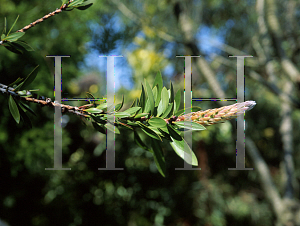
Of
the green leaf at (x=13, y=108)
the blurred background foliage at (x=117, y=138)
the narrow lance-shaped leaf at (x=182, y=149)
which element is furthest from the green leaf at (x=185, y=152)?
the blurred background foliage at (x=117, y=138)

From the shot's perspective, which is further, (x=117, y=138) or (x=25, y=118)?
(x=117, y=138)

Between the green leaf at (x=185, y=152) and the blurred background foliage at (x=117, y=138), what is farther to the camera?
the blurred background foliage at (x=117, y=138)

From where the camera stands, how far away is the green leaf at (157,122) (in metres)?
0.18

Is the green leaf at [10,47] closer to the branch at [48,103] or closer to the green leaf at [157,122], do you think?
the branch at [48,103]

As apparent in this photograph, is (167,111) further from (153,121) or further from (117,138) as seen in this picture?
(117,138)

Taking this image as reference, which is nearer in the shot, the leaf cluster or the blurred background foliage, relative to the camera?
the leaf cluster

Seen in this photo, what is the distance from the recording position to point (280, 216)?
991mm

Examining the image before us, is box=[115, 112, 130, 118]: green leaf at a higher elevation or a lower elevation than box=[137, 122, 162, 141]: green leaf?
higher

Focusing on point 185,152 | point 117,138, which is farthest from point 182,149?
point 117,138

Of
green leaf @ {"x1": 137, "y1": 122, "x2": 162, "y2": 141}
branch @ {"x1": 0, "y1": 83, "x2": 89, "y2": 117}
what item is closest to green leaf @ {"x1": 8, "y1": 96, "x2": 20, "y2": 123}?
branch @ {"x1": 0, "y1": 83, "x2": 89, "y2": 117}

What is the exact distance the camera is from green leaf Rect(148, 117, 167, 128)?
0.59ft

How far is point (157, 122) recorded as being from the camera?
7.2 inches

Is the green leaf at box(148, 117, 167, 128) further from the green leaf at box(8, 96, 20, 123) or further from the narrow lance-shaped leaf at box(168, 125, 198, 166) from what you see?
the green leaf at box(8, 96, 20, 123)

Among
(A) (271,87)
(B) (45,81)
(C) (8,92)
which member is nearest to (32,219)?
(B) (45,81)
